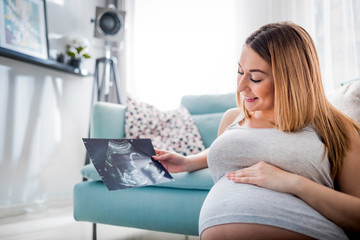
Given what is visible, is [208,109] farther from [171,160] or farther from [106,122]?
[171,160]

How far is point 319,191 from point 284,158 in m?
0.11

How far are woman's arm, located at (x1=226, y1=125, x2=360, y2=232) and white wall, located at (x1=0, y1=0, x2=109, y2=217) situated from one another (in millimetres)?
2190

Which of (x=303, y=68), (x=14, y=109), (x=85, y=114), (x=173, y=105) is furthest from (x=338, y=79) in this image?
(x=14, y=109)

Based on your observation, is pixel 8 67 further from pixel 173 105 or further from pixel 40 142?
pixel 173 105

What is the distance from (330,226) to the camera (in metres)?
0.62

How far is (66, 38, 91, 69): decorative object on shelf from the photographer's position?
9.21 ft

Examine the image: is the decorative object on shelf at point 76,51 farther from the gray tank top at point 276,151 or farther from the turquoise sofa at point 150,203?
the gray tank top at point 276,151

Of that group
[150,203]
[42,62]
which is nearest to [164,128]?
[150,203]

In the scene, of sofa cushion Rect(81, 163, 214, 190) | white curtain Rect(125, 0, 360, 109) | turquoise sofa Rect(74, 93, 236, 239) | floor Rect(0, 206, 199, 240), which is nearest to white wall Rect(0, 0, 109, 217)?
floor Rect(0, 206, 199, 240)

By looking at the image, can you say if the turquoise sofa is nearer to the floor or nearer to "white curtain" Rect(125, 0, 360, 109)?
the floor

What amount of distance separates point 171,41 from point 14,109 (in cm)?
176

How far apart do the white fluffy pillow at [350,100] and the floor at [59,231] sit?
114 centimetres

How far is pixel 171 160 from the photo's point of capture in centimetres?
104

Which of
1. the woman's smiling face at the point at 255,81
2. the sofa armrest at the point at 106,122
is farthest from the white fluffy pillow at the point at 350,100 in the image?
the sofa armrest at the point at 106,122
